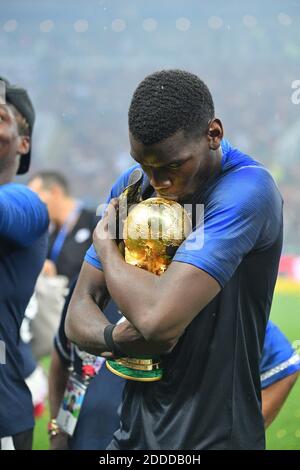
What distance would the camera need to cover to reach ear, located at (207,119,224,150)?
7.88ft

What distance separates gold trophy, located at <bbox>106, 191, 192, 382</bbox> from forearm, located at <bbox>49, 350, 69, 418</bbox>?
4.73 ft

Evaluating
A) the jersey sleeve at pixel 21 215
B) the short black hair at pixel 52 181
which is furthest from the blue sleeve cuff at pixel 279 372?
the short black hair at pixel 52 181

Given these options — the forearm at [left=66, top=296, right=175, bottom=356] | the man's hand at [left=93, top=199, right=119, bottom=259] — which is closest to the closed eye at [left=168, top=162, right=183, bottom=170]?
the man's hand at [left=93, top=199, right=119, bottom=259]

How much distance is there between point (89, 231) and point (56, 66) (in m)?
18.4

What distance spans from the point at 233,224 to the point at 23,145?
6.19 ft

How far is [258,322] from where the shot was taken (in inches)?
Result: 99.7

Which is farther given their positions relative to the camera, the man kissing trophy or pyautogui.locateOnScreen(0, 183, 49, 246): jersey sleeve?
pyautogui.locateOnScreen(0, 183, 49, 246): jersey sleeve

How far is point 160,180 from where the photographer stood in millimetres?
2352

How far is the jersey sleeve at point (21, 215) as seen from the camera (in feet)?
10.8

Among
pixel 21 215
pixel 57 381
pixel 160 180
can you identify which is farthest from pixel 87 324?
→ pixel 57 381

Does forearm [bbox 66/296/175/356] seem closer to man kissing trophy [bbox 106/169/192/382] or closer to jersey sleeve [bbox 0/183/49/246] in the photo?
man kissing trophy [bbox 106/169/192/382]

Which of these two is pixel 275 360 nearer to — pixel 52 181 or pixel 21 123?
pixel 21 123
